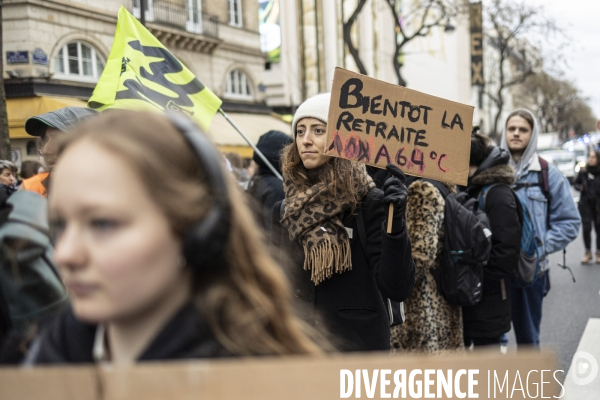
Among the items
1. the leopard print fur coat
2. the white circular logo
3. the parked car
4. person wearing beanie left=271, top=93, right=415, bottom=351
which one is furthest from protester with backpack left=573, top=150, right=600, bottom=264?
the parked car

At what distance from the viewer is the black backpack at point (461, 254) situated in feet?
13.6

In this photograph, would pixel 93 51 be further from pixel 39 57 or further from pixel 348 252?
pixel 348 252

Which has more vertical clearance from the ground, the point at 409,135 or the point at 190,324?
the point at 409,135

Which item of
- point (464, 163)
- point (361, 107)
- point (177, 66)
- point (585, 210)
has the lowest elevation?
point (585, 210)

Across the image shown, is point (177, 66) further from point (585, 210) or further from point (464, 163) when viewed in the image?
point (585, 210)

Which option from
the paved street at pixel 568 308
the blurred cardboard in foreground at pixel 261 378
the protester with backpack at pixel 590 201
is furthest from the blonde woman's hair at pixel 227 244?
the protester with backpack at pixel 590 201

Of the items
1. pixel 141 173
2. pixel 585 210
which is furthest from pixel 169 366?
pixel 585 210

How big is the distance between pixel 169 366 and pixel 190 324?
0.18 meters

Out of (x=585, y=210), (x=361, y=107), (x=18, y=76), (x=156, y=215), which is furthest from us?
(x=18, y=76)

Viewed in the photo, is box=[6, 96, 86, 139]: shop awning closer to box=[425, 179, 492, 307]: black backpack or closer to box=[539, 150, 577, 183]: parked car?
box=[425, 179, 492, 307]: black backpack

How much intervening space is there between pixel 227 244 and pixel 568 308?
772 cm

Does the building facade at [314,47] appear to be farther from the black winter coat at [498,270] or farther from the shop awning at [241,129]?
the black winter coat at [498,270]

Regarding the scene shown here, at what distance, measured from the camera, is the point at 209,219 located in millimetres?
1184

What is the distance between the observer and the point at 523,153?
5.44 meters
